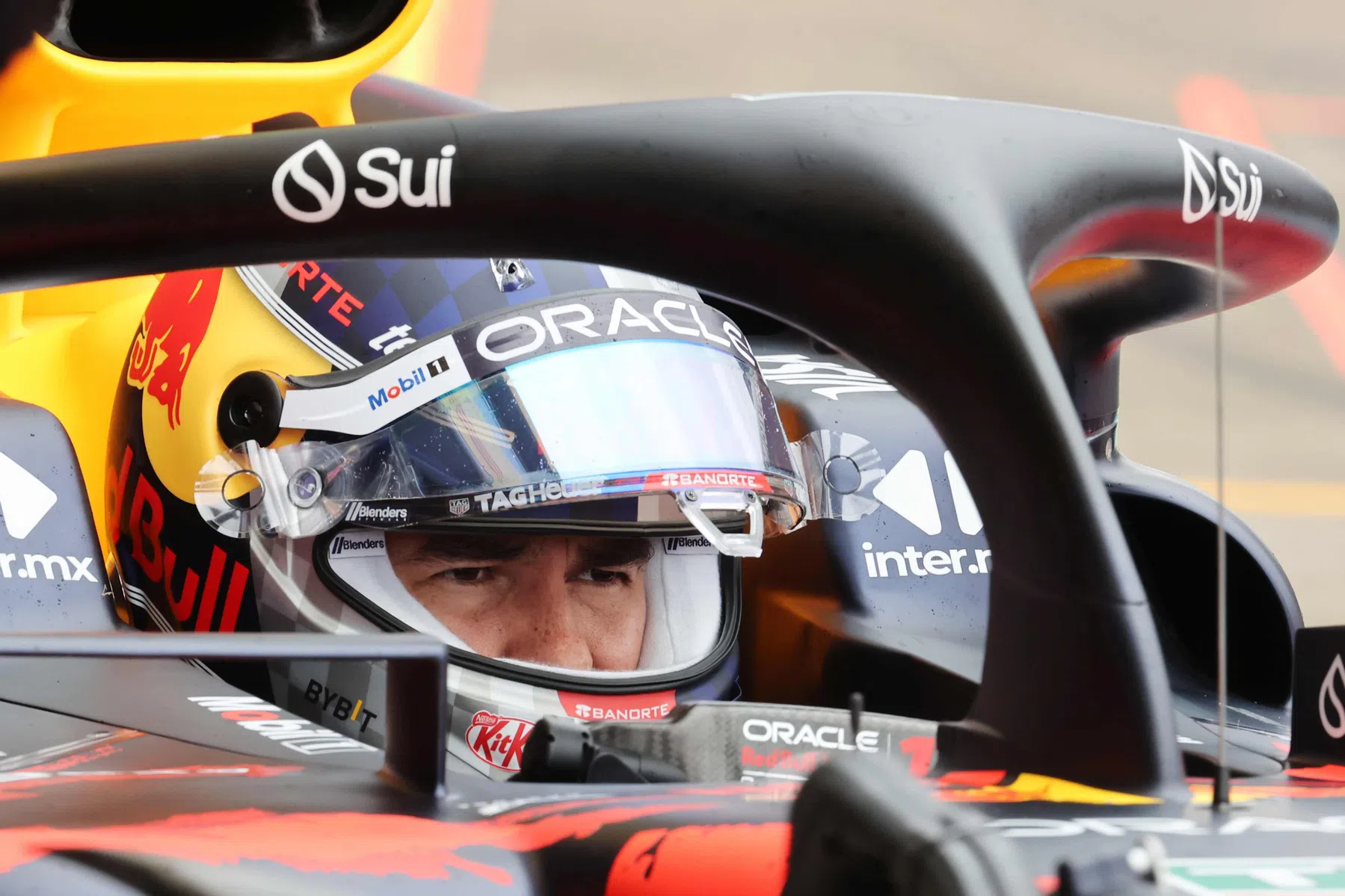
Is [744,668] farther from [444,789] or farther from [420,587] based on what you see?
[444,789]

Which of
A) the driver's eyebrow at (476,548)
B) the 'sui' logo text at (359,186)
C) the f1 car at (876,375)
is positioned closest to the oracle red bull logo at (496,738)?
the driver's eyebrow at (476,548)

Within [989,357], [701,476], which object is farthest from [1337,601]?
[989,357]

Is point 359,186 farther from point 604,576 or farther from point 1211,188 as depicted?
point 604,576

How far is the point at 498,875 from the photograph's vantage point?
1.87ft

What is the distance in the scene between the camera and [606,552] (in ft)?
4.33

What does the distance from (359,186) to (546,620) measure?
0.68 m

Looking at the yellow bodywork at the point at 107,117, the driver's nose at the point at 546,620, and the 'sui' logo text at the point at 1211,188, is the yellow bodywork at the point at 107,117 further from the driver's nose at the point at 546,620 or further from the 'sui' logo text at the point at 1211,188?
the 'sui' logo text at the point at 1211,188

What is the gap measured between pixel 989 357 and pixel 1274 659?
947mm

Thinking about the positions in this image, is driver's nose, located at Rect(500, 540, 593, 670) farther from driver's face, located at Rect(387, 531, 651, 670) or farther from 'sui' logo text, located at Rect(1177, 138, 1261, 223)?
'sui' logo text, located at Rect(1177, 138, 1261, 223)

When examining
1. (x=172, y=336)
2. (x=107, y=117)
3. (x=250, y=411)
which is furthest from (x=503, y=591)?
(x=107, y=117)

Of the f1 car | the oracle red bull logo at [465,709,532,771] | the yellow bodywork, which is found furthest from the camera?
the yellow bodywork

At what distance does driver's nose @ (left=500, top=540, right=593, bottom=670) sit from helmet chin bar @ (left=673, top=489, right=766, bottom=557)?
134mm

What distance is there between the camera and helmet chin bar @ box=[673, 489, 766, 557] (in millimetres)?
1184

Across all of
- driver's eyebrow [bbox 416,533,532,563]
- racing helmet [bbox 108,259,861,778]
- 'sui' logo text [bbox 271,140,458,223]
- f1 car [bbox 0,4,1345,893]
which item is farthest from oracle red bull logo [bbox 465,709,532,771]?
'sui' logo text [bbox 271,140,458,223]
